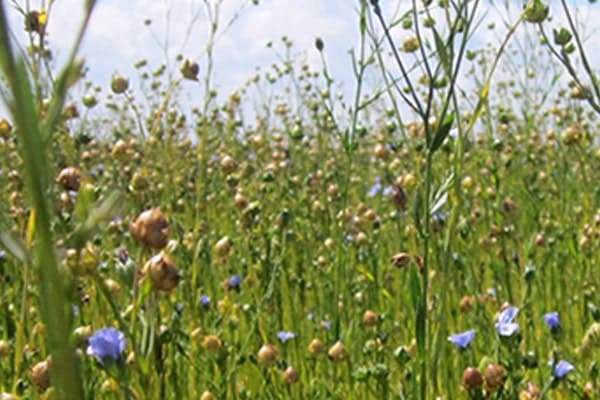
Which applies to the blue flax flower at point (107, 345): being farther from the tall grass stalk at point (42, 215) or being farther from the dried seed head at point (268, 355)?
the tall grass stalk at point (42, 215)

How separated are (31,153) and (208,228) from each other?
2.67 metres

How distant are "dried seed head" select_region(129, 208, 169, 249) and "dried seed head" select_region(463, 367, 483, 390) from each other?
1.63 ft

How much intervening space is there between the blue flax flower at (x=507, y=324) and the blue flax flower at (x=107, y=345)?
1.69 ft

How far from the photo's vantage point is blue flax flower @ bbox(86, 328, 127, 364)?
912 mm

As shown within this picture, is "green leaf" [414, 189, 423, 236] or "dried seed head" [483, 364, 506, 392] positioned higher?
"green leaf" [414, 189, 423, 236]

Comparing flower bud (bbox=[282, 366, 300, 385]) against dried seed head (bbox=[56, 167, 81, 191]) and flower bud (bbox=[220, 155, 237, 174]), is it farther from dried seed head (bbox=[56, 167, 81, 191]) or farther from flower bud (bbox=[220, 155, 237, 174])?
flower bud (bbox=[220, 155, 237, 174])

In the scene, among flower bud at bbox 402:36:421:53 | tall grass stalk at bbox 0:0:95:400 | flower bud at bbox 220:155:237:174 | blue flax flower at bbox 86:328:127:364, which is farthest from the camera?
flower bud at bbox 220:155:237:174

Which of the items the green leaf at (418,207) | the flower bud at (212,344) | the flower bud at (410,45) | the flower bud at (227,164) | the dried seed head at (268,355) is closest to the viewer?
the green leaf at (418,207)

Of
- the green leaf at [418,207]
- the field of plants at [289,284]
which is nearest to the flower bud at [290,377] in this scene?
the field of plants at [289,284]

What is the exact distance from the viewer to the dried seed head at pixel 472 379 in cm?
111

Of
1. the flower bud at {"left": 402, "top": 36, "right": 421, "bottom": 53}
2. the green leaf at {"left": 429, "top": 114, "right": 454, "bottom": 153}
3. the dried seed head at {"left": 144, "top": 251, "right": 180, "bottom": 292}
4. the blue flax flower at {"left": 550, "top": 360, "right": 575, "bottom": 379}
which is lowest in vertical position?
the blue flax flower at {"left": 550, "top": 360, "right": 575, "bottom": 379}

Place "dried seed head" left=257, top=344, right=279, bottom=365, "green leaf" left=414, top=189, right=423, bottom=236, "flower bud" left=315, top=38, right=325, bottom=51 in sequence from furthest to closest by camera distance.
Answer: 1. "flower bud" left=315, top=38, right=325, bottom=51
2. "dried seed head" left=257, top=344, right=279, bottom=365
3. "green leaf" left=414, top=189, right=423, bottom=236

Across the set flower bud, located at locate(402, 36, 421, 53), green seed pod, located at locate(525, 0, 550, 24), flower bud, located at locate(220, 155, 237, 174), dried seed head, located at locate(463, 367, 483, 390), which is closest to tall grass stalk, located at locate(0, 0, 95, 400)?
dried seed head, located at locate(463, 367, 483, 390)

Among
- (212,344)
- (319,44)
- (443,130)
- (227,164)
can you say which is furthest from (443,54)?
(319,44)
